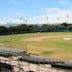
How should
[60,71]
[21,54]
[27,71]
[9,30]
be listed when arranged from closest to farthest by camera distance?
[27,71] → [60,71] → [21,54] → [9,30]

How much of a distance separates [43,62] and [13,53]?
35.3ft

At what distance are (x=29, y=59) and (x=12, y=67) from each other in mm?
10397

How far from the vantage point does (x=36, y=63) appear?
117 ft

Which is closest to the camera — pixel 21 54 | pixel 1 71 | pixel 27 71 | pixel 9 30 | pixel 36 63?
pixel 1 71

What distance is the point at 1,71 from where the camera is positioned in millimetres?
25938

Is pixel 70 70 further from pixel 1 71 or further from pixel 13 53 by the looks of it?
pixel 13 53

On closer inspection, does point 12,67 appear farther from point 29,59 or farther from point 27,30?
point 27,30

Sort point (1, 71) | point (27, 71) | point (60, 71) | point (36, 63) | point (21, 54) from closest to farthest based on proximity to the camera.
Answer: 1. point (1, 71)
2. point (27, 71)
3. point (60, 71)
4. point (36, 63)
5. point (21, 54)

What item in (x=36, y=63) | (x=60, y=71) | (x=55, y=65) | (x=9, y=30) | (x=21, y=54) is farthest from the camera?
(x=9, y=30)

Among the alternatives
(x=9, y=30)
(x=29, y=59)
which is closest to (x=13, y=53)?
(x=29, y=59)

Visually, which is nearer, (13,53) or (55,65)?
(55,65)

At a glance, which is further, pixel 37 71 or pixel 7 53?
pixel 7 53

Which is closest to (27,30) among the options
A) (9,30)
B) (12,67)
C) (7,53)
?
(9,30)

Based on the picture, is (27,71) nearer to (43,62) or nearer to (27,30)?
(43,62)
